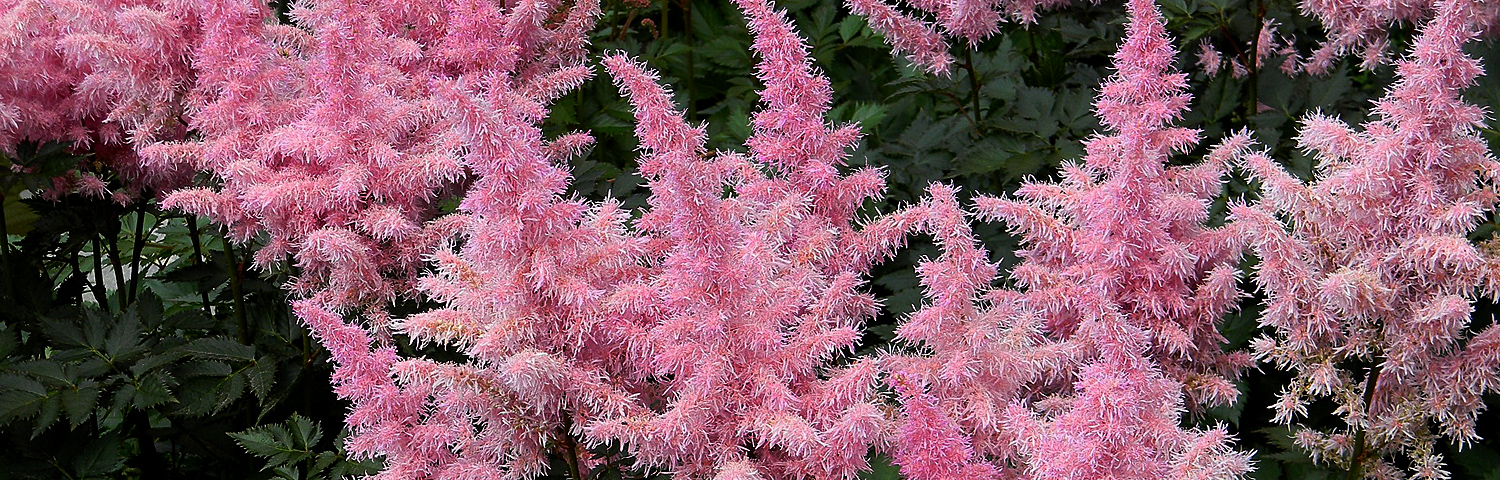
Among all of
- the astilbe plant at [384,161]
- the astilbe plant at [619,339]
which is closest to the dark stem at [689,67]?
the astilbe plant at [384,161]

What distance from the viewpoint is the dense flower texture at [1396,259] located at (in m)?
1.27

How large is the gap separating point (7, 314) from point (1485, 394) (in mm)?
2149

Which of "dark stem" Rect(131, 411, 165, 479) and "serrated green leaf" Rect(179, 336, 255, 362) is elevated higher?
"serrated green leaf" Rect(179, 336, 255, 362)

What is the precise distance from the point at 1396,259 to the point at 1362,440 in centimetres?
25

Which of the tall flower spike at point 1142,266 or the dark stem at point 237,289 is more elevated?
the tall flower spike at point 1142,266

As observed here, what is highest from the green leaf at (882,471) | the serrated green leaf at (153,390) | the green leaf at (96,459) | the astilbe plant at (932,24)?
the astilbe plant at (932,24)

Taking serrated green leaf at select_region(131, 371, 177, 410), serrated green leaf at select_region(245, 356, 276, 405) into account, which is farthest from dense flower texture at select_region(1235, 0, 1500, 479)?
serrated green leaf at select_region(131, 371, 177, 410)

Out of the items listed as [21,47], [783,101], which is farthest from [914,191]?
[21,47]

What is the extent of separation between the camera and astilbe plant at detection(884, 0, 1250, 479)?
3.76 ft

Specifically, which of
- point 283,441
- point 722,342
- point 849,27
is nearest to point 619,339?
point 722,342

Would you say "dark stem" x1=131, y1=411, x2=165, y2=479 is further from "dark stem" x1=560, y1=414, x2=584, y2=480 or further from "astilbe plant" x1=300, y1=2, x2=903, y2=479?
"dark stem" x1=560, y1=414, x2=584, y2=480

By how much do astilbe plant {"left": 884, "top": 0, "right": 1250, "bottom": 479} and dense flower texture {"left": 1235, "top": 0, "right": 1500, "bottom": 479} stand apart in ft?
0.22

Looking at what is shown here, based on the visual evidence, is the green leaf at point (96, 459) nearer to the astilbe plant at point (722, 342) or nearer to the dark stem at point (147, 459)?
the dark stem at point (147, 459)

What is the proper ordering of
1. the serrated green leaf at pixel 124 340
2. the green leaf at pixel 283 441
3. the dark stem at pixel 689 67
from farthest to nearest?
the dark stem at pixel 689 67
the serrated green leaf at pixel 124 340
the green leaf at pixel 283 441
